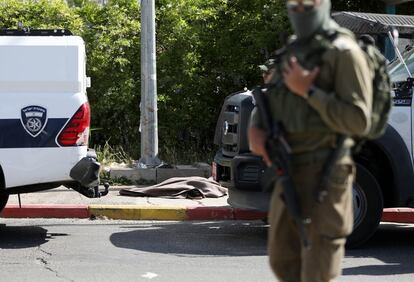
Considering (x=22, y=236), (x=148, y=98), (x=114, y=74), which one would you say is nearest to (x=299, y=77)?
(x=22, y=236)

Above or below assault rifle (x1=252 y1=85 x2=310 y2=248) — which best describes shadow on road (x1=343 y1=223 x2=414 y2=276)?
below

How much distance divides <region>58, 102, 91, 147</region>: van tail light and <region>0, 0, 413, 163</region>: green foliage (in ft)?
16.1

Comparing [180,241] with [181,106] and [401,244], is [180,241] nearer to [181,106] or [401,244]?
[401,244]

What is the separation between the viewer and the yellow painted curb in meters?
9.31

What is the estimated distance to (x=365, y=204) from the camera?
23.6ft

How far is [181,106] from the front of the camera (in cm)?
1284

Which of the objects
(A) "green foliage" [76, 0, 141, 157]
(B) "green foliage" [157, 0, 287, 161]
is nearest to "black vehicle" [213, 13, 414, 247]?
(B) "green foliage" [157, 0, 287, 161]

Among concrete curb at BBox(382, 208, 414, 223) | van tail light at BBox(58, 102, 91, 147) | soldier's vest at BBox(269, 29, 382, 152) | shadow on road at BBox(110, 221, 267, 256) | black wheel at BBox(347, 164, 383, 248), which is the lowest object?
shadow on road at BBox(110, 221, 267, 256)

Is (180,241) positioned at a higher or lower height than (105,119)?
lower

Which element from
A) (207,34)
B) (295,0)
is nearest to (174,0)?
(207,34)

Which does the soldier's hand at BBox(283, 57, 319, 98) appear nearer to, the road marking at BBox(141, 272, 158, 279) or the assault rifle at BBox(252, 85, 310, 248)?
the assault rifle at BBox(252, 85, 310, 248)

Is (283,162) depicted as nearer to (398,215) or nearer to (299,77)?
(299,77)

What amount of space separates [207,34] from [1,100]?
20.5 ft

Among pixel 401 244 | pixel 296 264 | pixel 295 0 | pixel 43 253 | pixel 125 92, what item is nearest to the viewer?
pixel 295 0
